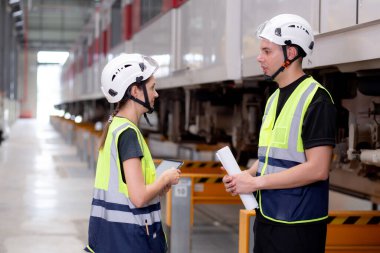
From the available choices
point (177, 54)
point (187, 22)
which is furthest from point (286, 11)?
point (177, 54)

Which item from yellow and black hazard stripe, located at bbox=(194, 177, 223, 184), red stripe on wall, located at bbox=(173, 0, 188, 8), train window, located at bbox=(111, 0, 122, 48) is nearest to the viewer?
yellow and black hazard stripe, located at bbox=(194, 177, 223, 184)

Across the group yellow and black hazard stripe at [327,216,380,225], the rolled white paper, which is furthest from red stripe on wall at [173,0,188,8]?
the rolled white paper

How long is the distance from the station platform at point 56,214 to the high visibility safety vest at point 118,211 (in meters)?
3.53

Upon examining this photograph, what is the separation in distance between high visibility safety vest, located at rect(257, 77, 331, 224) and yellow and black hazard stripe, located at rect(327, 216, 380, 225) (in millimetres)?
1100

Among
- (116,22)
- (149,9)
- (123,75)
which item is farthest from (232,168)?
(116,22)

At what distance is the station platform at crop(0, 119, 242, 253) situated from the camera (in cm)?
668

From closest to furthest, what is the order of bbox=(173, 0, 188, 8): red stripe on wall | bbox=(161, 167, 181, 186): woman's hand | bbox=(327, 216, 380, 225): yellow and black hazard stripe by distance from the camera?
bbox=(161, 167, 181, 186): woman's hand
bbox=(327, 216, 380, 225): yellow and black hazard stripe
bbox=(173, 0, 188, 8): red stripe on wall

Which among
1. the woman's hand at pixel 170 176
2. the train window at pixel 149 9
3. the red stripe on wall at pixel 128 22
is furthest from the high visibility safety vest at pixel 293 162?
the red stripe on wall at pixel 128 22

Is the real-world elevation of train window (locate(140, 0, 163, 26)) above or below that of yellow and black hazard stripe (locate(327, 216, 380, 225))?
above

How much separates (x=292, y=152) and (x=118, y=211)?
75 centimetres

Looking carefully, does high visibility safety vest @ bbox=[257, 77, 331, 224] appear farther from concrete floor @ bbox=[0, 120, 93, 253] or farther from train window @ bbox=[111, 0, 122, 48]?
train window @ bbox=[111, 0, 122, 48]

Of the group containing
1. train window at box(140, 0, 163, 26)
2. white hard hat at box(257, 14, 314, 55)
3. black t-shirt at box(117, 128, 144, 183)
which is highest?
train window at box(140, 0, 163, 26)

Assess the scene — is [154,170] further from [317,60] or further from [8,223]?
[8,223]

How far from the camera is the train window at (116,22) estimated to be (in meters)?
13.3
